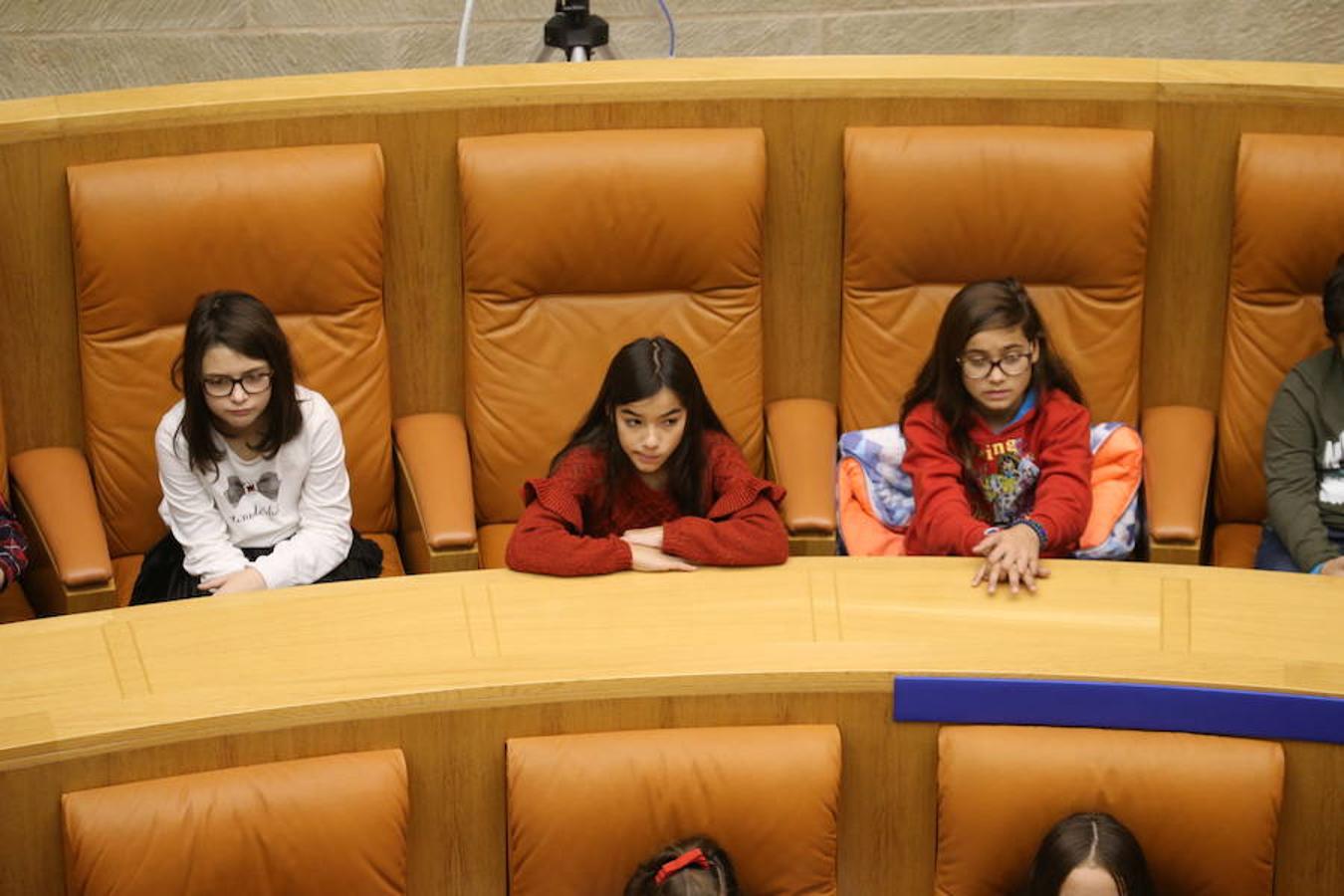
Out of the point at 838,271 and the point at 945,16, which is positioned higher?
the point at 945,16

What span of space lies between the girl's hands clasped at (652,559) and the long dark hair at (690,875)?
15.8 inches

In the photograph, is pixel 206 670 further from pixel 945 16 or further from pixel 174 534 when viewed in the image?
pixel 945 16

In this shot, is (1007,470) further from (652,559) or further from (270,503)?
(270,503)

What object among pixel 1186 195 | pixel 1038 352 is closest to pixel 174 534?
pixel 1038 352

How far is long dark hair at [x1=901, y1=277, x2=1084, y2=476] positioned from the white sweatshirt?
85 cm

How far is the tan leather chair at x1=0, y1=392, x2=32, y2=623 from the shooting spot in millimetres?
2768

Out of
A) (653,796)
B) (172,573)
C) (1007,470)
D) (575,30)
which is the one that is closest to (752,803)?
(653,796)

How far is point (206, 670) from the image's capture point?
2.15m

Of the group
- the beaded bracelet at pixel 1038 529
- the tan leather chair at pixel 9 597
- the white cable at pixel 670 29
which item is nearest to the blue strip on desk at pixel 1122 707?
the beaded bracelet at pixel 1038 529

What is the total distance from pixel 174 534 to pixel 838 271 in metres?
1.12

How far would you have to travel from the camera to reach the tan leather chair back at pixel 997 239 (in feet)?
9.28

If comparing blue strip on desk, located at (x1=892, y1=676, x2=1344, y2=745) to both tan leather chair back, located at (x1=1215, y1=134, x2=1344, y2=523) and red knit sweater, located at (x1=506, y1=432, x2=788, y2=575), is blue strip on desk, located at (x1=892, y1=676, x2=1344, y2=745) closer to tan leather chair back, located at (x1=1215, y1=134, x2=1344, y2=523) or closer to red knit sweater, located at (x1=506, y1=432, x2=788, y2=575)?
red knit sweater, located at (x1=506, y1=432, x2=788, y2=575)

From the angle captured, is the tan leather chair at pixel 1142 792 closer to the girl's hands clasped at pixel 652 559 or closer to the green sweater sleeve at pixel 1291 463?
the girl's hands clasped at pixel 652 559

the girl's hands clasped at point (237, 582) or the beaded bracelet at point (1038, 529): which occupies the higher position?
the beaded bracelet at point (1038, 529)
